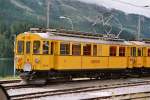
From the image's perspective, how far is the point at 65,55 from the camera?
2295cm

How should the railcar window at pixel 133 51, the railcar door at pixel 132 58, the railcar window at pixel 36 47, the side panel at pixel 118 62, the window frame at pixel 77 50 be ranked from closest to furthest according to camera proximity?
the railcar window at pixel 36 47 < the window frame at pixel 77 50 < the side panel at pixel 118 62 < the railcar door at pixel 132 58 < the railcar window at pixel 133 51

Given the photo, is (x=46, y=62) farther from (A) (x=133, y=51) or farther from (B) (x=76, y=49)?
(A) (x=133, y=51)

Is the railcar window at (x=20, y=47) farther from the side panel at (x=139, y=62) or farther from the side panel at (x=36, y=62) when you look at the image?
the side panel at (x=139, y=62)

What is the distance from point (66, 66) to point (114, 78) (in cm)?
664

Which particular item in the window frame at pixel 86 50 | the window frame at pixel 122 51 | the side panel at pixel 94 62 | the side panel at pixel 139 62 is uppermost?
the window frame at pixel 86 50

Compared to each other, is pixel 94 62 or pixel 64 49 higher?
pixel 64 49

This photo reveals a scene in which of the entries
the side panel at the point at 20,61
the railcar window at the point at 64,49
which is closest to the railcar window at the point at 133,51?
the railcar window at the point at 64,49

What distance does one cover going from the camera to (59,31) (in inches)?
918

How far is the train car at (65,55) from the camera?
2216 centimetres

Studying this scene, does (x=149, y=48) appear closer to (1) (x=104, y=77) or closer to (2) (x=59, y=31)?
(1) (x=104, y=77)

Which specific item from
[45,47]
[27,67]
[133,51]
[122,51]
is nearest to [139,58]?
[133,51]

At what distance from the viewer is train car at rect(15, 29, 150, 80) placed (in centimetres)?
2216

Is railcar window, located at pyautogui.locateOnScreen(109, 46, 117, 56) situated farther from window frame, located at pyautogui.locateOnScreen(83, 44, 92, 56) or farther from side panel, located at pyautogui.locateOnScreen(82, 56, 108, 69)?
window frame, located at pyautogui.locateOnScreen(83, 44, 92, 56)

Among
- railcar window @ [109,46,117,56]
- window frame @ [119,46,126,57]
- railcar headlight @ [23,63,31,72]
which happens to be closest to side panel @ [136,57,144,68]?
window frame @ [119,46,126,57]
